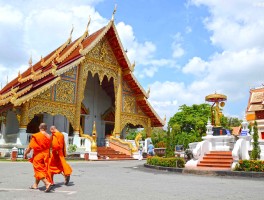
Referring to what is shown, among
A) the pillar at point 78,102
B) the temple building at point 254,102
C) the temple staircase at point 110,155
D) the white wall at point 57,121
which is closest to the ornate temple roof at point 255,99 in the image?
the temple building at point 254,102

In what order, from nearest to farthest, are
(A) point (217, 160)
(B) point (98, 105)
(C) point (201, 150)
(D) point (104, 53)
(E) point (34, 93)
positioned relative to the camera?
1. (A) point (217, 160)
2. (C) point (201, 150)
3. (E) point (34, 93)
4. (D) point (104, 53)
5. (B) point (98, 105)

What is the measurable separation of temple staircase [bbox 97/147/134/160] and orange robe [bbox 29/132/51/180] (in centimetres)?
1203

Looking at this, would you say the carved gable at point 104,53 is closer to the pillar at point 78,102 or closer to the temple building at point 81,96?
the temple building at point 81,96

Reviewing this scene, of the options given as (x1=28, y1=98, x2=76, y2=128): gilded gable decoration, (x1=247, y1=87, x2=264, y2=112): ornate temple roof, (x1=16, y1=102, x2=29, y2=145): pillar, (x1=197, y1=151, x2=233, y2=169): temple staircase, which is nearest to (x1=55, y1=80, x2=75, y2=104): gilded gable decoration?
(x1=28, y1=98, x2=76, y2=128): gilded gable decoration

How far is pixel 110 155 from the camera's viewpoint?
1814cm

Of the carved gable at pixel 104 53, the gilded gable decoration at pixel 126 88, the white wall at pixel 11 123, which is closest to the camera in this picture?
the white wall at pixel 11 123

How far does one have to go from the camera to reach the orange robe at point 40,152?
5.35 meters

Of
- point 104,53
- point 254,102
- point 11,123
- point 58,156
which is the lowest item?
point 58,156

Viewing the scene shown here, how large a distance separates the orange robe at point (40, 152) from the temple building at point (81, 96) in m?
9.98

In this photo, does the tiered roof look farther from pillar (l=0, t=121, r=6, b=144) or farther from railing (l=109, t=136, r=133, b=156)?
pillar (l=0, t=121, r=6, b=144)

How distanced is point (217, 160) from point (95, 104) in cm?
1286

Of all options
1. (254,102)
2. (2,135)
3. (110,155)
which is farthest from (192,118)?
(2,135)

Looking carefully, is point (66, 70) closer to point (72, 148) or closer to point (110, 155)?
point (72, 148)

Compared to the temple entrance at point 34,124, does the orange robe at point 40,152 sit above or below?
below
